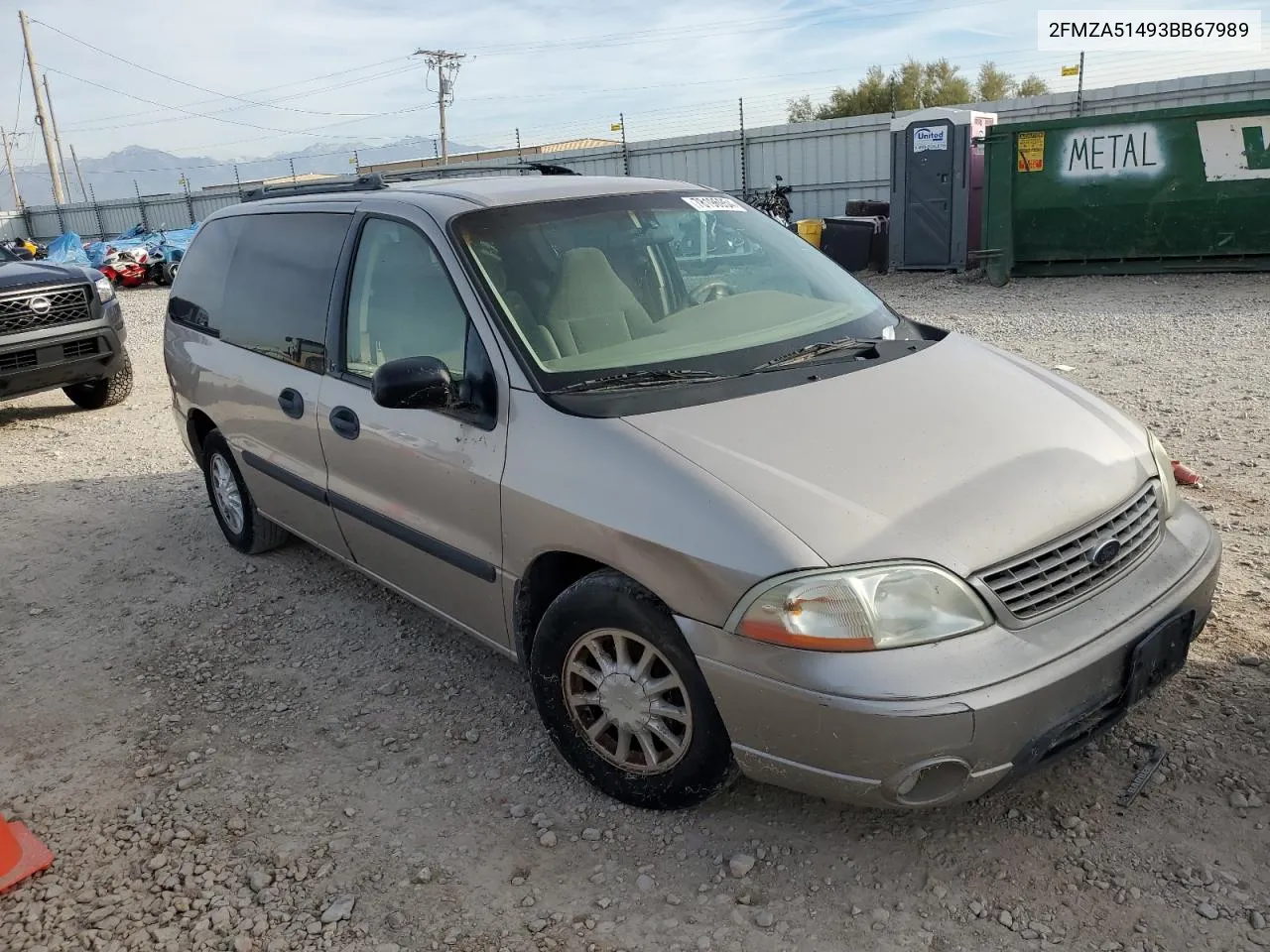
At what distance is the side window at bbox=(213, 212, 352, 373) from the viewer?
3.83 meters

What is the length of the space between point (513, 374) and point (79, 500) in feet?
14.8

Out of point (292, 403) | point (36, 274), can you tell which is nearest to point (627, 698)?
point (292, 403)

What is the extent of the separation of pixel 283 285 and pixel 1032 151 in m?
10.8

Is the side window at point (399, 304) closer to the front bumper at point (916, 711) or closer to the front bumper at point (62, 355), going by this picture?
the front bumper at point (916, 711)

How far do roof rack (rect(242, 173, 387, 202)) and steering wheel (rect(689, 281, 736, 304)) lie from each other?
4.51ft

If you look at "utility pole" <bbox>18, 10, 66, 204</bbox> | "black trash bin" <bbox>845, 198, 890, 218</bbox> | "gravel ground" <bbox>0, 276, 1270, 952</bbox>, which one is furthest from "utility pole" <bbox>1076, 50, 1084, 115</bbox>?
"utility pole" <bbox>18, 10, 66, 204</bbox>

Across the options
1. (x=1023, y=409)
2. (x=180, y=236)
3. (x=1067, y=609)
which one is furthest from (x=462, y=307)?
(x=180, y=236)

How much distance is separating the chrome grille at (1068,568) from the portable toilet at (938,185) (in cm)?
1208

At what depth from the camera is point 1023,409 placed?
293cm

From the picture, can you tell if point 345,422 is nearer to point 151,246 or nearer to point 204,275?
point 204,275

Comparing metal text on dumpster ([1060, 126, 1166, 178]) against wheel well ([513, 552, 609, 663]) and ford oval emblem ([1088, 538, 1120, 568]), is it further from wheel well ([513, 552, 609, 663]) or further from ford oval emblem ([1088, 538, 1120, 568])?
wheel well ([513, 552, 609, 663])

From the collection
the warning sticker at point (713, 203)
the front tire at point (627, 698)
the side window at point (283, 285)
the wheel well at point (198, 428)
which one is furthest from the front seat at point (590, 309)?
the wheel well at point (198, 428)

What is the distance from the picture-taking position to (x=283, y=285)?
414 cm

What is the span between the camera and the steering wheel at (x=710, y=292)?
3415 mm
